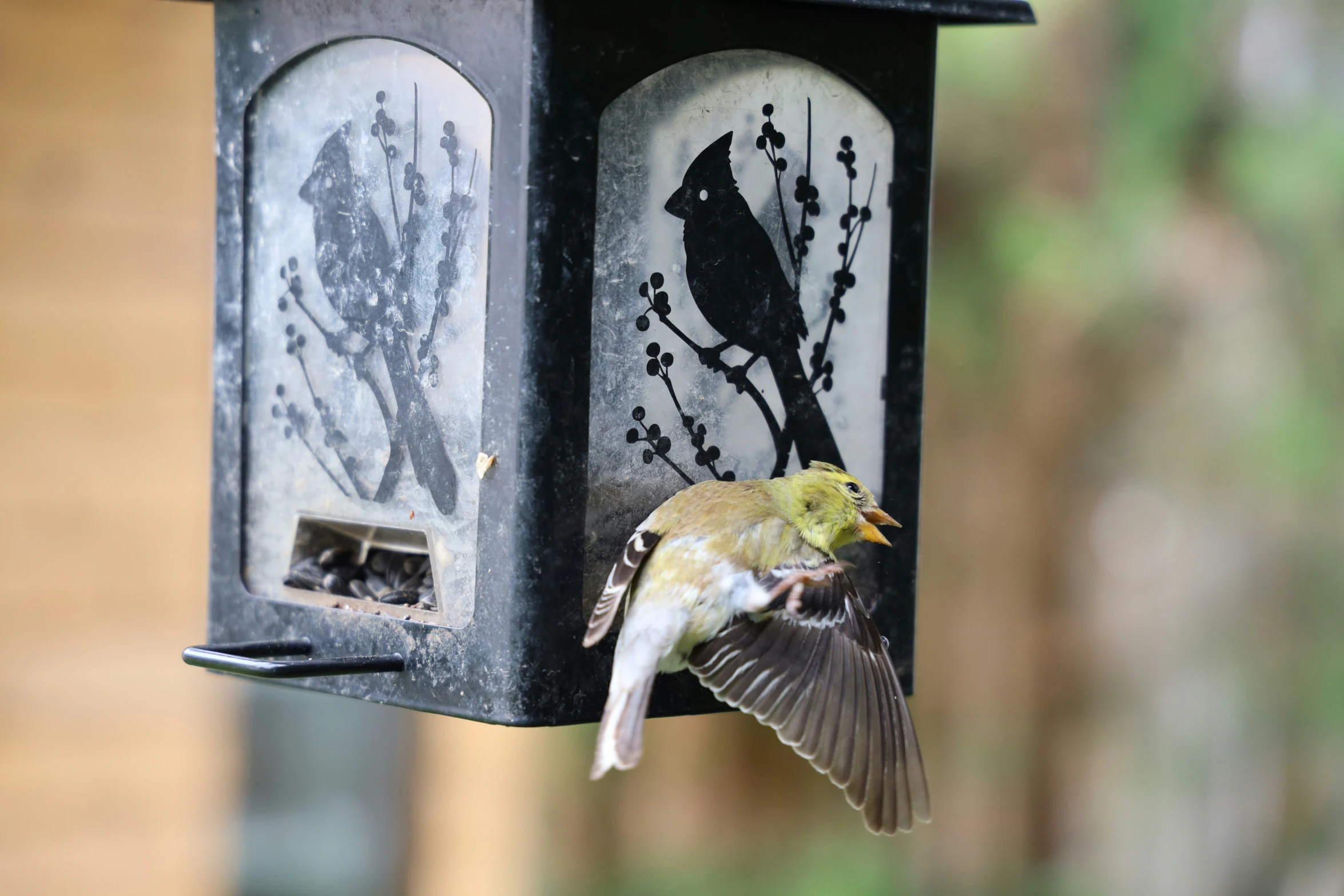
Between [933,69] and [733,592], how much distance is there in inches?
40.7

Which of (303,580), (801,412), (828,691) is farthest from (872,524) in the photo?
(303,580)

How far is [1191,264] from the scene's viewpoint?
16.9ft

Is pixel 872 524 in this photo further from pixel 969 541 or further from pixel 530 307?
pixel 969 541

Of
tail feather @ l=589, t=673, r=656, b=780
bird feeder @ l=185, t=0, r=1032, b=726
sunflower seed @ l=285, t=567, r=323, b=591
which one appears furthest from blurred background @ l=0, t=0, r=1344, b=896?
tail feather @ l=589, t=673, r=656, b=780

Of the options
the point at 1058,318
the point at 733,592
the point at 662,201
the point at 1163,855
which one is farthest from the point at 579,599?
the point at 1163,855

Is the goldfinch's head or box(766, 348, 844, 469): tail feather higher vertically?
box(766, 348, 844, 469): tail feather

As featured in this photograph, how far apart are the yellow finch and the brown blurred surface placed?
2.63 metres

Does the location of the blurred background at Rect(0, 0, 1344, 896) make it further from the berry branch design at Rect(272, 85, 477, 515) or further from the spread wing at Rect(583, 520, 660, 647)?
the spread wing at Rect(583, 520, 660, 647)

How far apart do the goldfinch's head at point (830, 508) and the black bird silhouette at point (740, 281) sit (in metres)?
0.14

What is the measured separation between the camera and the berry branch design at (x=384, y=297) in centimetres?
219

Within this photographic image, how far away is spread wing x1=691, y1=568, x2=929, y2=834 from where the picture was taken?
204cm

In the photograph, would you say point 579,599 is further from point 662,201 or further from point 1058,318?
point 1058,318

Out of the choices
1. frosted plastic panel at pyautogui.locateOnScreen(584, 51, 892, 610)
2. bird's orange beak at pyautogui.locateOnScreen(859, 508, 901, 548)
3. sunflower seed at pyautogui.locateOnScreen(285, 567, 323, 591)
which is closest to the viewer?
frosted plastic panel at pyautogui.locateOnScreen(584, 51, 892, 610)

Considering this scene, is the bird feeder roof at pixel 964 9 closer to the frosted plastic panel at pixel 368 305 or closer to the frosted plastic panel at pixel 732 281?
the frosted plastic panel at pixel 732 281
